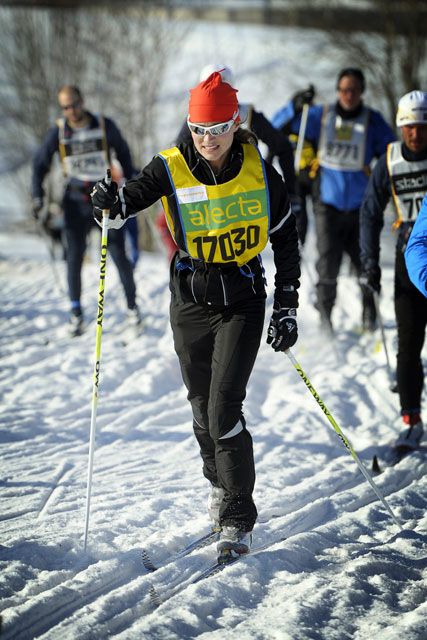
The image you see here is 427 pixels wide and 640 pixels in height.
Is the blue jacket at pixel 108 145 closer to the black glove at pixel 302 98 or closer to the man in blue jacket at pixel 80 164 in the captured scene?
the man in blue jacket at pixel 80 164

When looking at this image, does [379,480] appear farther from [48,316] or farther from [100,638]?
[48,316]

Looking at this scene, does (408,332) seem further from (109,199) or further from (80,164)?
(80,164)

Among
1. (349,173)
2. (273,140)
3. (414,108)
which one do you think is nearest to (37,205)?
(273,140)

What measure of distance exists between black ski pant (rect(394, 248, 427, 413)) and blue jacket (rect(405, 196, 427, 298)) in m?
1.02

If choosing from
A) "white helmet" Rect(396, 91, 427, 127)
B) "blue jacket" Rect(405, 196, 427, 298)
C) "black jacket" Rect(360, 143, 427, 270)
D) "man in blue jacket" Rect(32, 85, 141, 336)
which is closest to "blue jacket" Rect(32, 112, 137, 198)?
"man in blue jacket" Rect(32, 85, 141, 336)

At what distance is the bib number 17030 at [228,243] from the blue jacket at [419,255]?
88 centimetres

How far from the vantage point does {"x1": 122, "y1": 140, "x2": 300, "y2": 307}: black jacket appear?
3.61 meters

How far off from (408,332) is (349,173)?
2404 mm

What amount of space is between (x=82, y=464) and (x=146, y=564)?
1425mm

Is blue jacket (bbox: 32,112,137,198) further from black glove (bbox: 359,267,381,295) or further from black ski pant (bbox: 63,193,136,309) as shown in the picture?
black glove (bbox: 359,267,381,295)

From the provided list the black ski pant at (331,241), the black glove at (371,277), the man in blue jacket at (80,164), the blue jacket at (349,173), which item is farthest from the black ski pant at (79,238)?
the black glove at (371,277)

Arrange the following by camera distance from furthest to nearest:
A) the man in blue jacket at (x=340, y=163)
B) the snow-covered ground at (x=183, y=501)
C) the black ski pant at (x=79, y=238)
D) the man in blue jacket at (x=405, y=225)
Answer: the black ski pant at (x=79, y=238) < the man in blue jacket at (x=340, y=163) < the man in blue jacket at (x=405, y=225) < the snow-covered ground at (x=183, y=501)

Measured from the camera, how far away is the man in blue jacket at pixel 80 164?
23.1 ft

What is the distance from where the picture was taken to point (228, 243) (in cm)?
364
